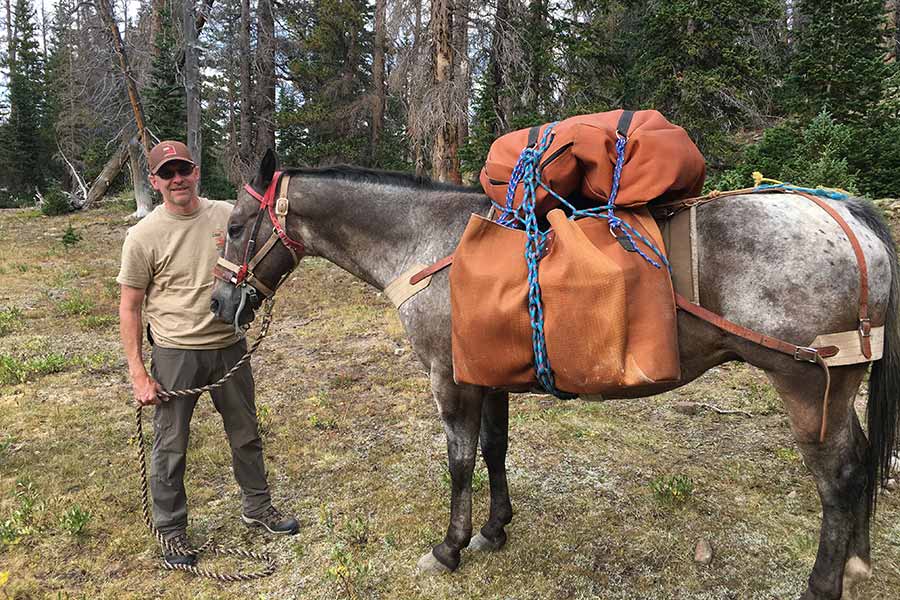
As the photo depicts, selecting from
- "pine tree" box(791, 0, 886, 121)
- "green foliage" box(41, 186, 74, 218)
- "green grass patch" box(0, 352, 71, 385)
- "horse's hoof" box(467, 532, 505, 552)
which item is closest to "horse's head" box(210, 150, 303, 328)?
"horse's hoof" box(467, 532, 505, 552)

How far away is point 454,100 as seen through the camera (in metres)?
8.38

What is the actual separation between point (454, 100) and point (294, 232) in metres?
6.33

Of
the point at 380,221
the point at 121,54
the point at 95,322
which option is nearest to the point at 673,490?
the point at 380,221

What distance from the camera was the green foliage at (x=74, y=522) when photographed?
2992mm

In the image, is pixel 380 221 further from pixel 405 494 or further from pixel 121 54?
pixel 121 54

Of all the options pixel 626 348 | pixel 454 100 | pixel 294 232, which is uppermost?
pixel 454 100

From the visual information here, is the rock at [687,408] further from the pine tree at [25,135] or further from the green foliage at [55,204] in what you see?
the pine tree at [25,135]

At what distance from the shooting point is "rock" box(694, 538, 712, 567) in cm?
277

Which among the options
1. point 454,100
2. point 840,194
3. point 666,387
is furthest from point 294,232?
point 454,100

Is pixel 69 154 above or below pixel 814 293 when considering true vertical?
above

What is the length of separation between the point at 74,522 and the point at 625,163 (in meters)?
3.54

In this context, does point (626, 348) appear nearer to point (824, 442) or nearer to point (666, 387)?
point (666, 387)

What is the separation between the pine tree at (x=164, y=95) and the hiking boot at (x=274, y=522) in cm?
1605

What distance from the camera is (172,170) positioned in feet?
8.78
